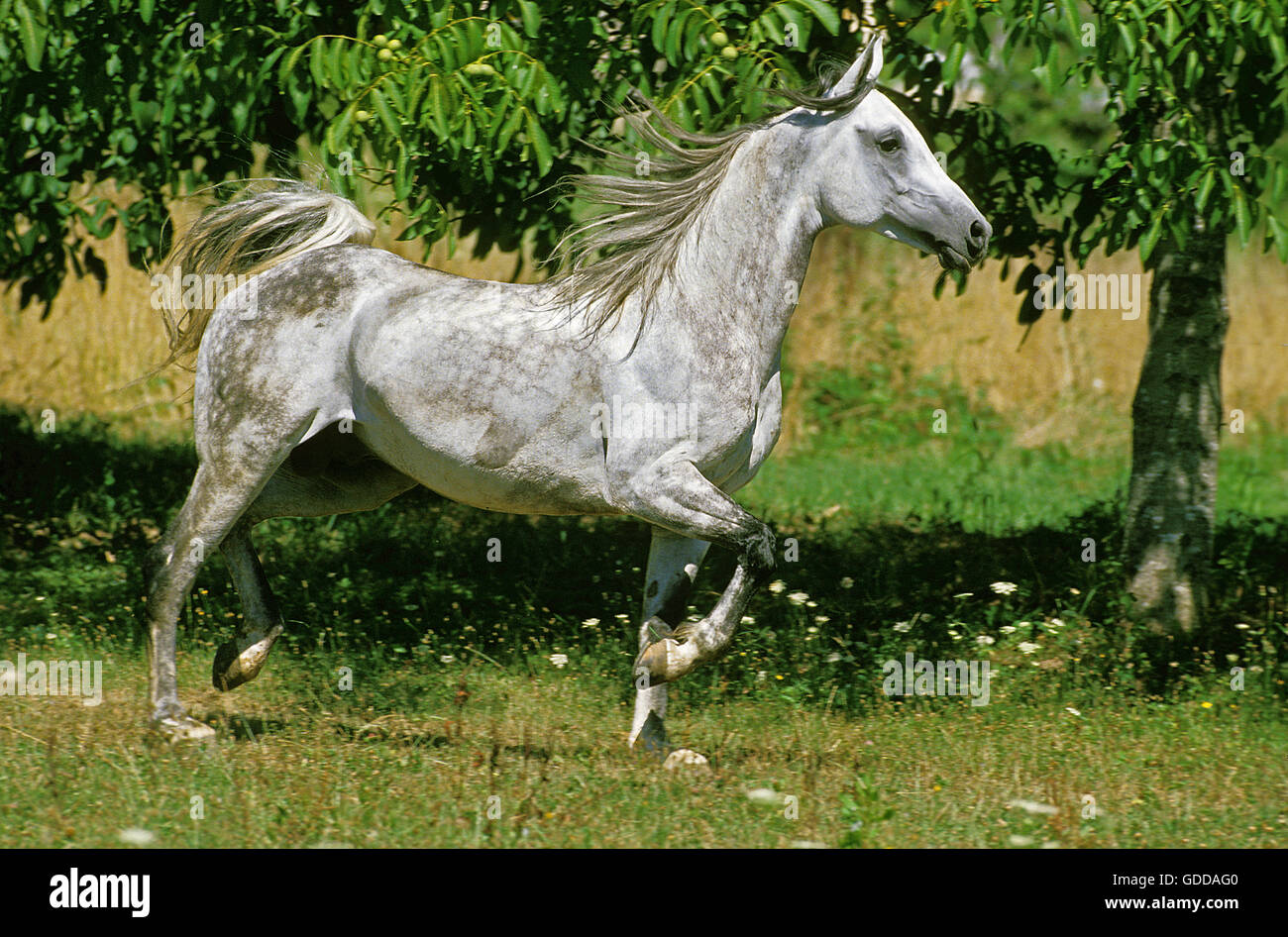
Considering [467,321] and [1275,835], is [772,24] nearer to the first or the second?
[467,321]

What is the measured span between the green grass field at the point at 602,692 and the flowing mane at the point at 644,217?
1746 millimetres

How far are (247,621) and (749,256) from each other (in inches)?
98.7

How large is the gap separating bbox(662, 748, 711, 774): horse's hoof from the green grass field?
1.7 inches

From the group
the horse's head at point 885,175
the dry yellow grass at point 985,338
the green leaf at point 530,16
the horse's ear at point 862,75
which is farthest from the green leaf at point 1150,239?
the dry yellow grass at point 985,338

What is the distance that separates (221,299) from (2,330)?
7.47m

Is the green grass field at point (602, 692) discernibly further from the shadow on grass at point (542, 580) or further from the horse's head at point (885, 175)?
the horse's head at point (885, 175)

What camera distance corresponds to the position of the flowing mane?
5113 mm

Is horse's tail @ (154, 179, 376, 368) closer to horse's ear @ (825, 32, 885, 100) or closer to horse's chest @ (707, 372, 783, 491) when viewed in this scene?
horse's chest @ (707, 372, 783, 491)

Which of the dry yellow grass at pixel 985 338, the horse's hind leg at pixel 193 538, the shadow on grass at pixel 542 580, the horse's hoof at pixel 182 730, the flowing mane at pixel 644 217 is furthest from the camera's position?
the dry yellow grass at pixel 985 338

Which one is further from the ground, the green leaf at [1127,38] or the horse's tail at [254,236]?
the green leaf at [1127,38]

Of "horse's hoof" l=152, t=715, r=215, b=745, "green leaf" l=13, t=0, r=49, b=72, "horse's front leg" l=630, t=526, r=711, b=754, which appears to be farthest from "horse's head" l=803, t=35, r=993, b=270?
"horse's hoof" l=152, t=715, r=215, b=745

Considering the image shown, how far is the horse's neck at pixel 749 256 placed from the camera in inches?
199

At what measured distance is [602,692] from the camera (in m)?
6.30

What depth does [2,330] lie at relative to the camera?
39.3 ft
